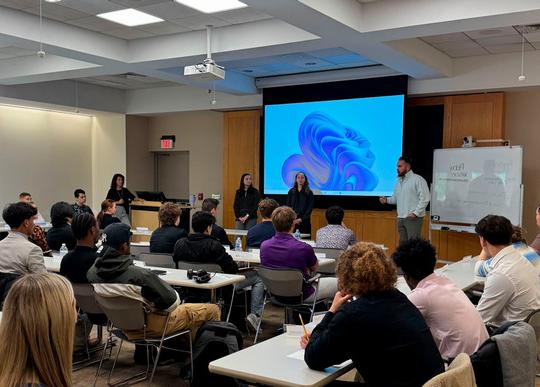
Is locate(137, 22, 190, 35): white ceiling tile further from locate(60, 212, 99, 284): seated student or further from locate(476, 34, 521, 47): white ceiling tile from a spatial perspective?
locate(476, 34, 521, 47): white ceiling tile

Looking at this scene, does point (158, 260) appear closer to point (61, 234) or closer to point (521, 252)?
point (61, 234)

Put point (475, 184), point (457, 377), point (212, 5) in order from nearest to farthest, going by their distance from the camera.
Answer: point (457, 377), point (212, 5), point (475, 184)

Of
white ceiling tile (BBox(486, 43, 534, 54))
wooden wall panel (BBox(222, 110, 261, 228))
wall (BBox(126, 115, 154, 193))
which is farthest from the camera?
wall (BBox(126, 115, 154, 193))

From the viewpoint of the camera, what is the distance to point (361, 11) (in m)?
5.70

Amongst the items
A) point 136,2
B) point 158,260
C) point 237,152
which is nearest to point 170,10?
point 136,2

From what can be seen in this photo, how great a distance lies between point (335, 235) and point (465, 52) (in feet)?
12.7

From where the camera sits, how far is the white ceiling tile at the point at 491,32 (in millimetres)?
6480

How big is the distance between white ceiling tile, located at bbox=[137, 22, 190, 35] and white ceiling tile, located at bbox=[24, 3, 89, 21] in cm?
78

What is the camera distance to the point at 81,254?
13.1ft

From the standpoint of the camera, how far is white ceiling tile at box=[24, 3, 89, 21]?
19.5 feet

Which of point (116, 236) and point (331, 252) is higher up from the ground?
point (116, 236)

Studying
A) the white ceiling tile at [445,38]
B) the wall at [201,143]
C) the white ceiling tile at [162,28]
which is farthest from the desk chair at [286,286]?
the wall at [201,143]

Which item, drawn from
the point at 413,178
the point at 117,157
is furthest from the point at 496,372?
the point at 117,157

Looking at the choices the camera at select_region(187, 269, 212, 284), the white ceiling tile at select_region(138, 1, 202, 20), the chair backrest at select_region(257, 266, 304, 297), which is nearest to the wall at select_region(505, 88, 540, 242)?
the chair backrest at select_region(257, 266, 304, 297)
